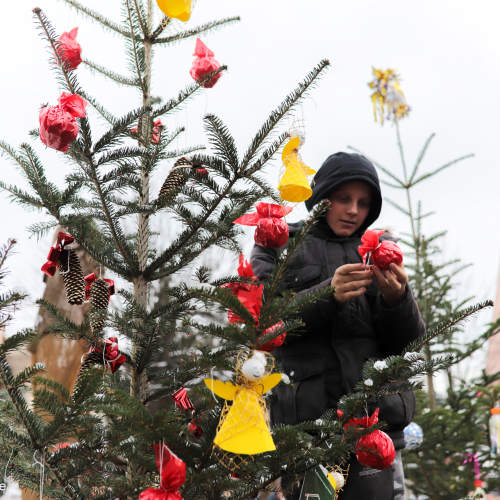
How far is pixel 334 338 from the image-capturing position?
78.7 inches

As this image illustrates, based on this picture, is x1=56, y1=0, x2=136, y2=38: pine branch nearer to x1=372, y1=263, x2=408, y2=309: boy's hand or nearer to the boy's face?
the boy's face

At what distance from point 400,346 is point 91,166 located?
1374mm

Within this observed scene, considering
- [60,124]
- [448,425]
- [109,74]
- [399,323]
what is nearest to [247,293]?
[399,323]

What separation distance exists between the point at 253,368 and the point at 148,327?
2.18ft

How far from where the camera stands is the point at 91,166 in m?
1.86

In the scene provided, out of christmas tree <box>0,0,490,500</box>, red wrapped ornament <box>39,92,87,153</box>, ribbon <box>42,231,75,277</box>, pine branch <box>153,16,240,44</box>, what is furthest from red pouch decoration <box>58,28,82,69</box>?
ribbon <box>42,231,75,277</box>

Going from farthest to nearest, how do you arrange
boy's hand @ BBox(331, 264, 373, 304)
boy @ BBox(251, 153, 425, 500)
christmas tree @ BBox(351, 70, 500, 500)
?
christmas tree @ BBox(351, 70, 500, 500) → boy @ BBox(251, 153, 425, 500) → boy's hand @ BBox(331, 264, 373, 304)

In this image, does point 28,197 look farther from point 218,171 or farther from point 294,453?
point 294,453

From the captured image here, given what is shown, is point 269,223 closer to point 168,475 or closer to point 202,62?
point 168,475

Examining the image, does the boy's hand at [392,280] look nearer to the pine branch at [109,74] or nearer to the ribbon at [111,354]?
the ribbon at [111,354]

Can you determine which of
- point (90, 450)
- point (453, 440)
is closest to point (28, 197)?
point (90, 450)

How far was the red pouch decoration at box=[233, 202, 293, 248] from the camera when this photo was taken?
6.06ft

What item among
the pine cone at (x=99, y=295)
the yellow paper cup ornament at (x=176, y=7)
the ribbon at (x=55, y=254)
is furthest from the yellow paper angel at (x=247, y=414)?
the yellow paper cup ornament at (x=176, y=7)

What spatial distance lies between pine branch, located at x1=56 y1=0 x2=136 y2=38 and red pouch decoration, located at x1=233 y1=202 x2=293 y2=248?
117 cm
